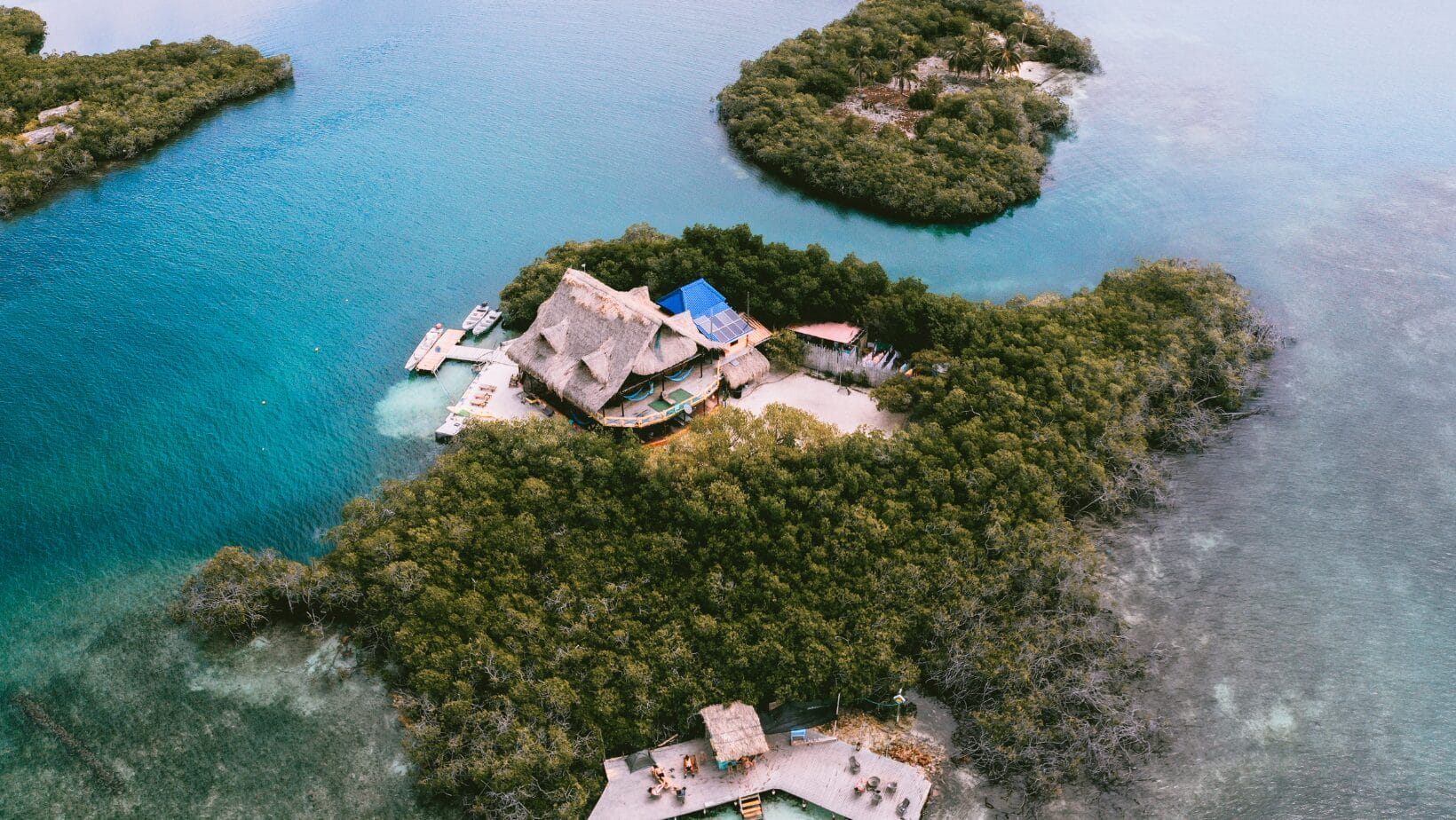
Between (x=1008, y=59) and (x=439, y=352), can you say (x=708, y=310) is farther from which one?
(x=1008, y=59)

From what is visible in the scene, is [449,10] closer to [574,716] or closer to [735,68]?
[735,68]

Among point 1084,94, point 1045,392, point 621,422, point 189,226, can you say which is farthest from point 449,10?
point 1045,392

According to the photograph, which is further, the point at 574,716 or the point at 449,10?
the point at 449,10

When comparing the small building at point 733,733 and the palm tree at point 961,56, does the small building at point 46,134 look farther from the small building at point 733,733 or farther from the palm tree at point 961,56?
the palm tree at point 961,56

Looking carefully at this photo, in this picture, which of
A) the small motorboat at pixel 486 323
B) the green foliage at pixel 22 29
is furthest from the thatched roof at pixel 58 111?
the small motorboat at pixel 486 323

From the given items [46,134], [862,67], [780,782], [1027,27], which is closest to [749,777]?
[780,782]

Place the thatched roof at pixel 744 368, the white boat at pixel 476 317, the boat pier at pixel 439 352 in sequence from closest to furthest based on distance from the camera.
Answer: the thatched roof at pixel 744 368, the boat pier at pixel 439 352, the white boat at pixel 476 317
